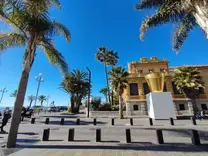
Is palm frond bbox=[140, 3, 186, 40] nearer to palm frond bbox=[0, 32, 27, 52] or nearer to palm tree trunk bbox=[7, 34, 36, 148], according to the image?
palm tree trunk bbox=[7, 34, 36, 148]

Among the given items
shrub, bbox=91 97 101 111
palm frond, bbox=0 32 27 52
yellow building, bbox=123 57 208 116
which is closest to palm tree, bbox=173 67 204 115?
yellow building, bbox=123 57 208 116

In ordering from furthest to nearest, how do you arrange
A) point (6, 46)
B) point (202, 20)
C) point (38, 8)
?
1. point (6, 46)
2. point (38, 8)
3. point (202, 20)

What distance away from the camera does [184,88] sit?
62.1 ft

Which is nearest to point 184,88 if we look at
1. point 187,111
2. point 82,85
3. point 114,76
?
point 187,111

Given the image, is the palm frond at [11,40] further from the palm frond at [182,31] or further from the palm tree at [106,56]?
the palm tree at [106,56]

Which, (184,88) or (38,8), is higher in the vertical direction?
(38,8)

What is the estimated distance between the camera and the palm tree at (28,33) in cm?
520

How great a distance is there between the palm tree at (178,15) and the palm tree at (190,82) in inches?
543

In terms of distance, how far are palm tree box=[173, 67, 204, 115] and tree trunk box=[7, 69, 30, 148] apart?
69.7 feet

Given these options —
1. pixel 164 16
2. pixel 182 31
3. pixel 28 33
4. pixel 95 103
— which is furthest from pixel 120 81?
pixel 28 33

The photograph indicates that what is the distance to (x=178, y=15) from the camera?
609 cm

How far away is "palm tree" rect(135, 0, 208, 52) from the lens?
175 inches

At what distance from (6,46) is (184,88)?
22.5 m

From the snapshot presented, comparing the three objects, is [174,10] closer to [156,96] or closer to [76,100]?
[156,96]
